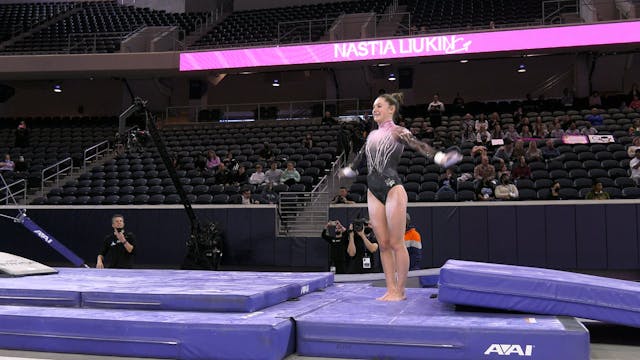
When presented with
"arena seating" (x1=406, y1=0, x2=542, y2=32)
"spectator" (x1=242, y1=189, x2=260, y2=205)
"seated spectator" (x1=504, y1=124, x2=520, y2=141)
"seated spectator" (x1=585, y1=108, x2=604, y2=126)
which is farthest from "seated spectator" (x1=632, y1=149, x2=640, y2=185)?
"spectator" (x1=242, y1=189, x2=260, y2=205)

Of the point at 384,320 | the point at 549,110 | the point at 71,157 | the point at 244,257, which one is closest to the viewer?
the point at 384,320

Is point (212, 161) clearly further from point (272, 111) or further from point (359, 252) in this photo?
point (359, 252)

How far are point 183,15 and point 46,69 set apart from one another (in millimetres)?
7545

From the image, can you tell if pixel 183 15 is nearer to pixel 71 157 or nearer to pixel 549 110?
pixel 71 157

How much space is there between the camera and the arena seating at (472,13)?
19750mm

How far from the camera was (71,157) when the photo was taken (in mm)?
18672

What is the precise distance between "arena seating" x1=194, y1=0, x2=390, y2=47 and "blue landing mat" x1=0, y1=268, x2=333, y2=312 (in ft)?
53.0

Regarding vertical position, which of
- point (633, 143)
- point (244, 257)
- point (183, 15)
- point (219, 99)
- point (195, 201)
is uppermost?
point (183, 15)

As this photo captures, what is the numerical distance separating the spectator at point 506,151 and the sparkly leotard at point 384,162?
909 cm

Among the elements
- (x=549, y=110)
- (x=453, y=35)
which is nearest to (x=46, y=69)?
(x=453, y=35)

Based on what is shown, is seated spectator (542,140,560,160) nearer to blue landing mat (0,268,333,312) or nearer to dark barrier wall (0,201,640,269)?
dark barrier wall (0,201,640,269)

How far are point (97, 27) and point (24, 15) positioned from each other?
5.07 meters

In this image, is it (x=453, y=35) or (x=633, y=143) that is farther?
(x=453, y=35)

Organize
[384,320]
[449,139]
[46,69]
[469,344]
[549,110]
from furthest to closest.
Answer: [46,69] → [549,110] → [449,139] → [384,320] → [469,344]
